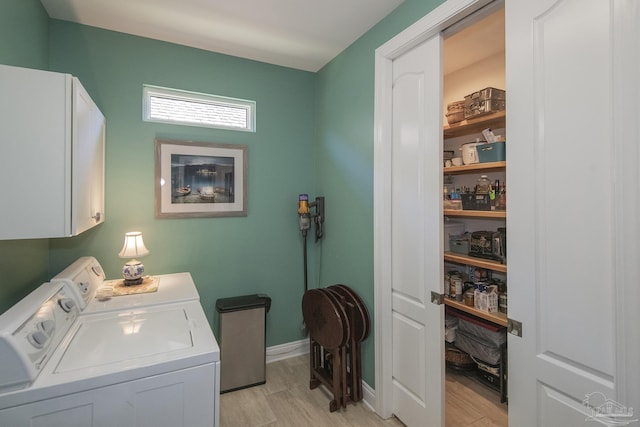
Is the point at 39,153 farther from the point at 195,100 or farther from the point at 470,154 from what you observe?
the point at 470,154

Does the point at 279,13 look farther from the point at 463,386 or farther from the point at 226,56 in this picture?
the point at 463,386

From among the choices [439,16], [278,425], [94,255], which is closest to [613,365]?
[439,16]

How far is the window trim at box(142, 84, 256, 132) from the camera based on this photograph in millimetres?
2408

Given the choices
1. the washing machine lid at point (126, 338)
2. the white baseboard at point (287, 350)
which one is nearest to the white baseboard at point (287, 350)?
the white baseboard at point (287, 350)

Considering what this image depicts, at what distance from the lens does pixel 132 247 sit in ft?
6.99

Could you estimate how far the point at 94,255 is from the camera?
2.25 metres

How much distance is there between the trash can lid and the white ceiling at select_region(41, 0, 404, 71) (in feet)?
6.79

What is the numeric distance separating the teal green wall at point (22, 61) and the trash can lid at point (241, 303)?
115 centimetres

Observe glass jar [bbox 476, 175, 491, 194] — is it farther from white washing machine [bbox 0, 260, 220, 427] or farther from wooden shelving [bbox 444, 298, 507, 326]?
white washing machine [bbox 0, 260, 220, 427]

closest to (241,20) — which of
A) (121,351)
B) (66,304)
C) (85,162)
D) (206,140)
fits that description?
(206,140)

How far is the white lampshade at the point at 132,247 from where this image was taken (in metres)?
2.11

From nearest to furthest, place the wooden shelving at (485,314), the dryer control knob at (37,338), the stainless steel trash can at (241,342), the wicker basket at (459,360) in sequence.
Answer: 1. the dryer control knob at (37,338)
2. the wooden shelving at (485,314)
3. the stainless steel trash can at (241,342)
4. the wicker basket at (459,360)

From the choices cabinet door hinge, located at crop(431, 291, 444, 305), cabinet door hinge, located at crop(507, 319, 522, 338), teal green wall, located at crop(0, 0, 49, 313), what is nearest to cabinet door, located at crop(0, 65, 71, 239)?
teal green wall, located at crop(0, 0, 49, 313)

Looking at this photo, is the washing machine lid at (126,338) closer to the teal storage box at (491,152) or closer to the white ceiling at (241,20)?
the white ceiling at (241,20)
